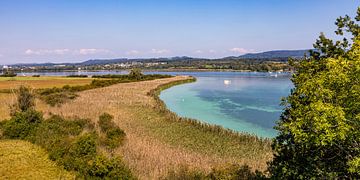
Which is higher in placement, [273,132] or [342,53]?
[342,53]

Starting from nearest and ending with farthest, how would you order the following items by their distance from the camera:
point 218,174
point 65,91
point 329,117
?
point 329,117 < point 218,174 < point 65,91

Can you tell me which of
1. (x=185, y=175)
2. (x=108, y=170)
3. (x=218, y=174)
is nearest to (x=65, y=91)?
(x=108, y=170)

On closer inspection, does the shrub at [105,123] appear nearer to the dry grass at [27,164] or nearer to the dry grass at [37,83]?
the dry grass at [27,164]

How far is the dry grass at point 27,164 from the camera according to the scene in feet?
41.6

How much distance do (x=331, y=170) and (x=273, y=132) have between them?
18143mm

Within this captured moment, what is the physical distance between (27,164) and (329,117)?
13571mm

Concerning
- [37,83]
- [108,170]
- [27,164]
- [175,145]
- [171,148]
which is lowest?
[175,145]

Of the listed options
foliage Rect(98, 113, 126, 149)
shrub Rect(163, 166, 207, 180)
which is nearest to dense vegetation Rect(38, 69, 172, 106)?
foliage Rect(98, 113, 126, 149)

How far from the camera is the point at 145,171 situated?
41.5 feet

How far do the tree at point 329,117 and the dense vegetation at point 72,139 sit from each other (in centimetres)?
681

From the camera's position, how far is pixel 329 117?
5.43m

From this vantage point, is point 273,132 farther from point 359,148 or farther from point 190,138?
point 359,148

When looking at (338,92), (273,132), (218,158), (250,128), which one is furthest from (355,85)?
(250,128)

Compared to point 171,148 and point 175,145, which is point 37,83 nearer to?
point 175,145
